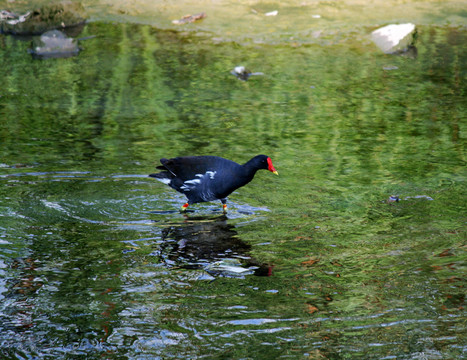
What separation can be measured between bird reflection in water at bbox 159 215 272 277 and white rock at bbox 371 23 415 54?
7242mm

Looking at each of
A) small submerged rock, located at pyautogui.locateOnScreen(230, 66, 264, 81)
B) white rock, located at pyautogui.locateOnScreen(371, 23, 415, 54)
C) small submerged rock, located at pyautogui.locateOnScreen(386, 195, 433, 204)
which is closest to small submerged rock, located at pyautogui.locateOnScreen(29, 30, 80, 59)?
small submerged rock, located at pyautogui.locateOnScreen(230, 66, 264, 81)

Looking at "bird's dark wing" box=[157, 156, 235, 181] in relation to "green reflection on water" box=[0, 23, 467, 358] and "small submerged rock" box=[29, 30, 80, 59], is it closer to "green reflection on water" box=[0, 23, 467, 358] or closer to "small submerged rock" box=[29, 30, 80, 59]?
"green reflection on water" box=[0, 23, 467, 358]

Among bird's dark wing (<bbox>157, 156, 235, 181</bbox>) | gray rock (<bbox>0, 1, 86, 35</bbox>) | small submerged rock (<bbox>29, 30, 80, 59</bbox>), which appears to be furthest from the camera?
gray rock (<bbox>0, 1, 86, 35</bbox>)

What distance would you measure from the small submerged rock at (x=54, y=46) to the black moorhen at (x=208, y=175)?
261 inches

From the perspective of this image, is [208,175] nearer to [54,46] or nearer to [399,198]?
[399,198]

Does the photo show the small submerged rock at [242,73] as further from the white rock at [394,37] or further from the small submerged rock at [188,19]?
the small submerged rock at [188,19]

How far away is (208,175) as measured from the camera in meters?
6.36

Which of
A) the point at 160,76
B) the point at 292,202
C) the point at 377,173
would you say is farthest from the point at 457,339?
the point at 160,76

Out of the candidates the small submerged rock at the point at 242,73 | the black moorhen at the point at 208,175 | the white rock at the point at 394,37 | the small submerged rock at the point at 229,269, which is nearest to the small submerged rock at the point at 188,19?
the small submerged rock at the point at 242,73

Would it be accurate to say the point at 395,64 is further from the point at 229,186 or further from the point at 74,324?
the point at 74,324

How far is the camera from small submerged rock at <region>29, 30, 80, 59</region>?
486 inches

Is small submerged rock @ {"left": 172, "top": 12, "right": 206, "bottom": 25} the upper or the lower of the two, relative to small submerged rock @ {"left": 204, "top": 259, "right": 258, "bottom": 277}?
upper

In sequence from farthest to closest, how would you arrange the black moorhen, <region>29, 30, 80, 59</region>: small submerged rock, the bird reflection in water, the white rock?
<region>29, 30, 80, 59</region>: small submerged rock
the white rock
the black moorhen
the bird reflection in water

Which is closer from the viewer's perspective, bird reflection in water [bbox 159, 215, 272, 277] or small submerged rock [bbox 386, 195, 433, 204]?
bird reflection in water [bbox 159, 215, 272, 277]
